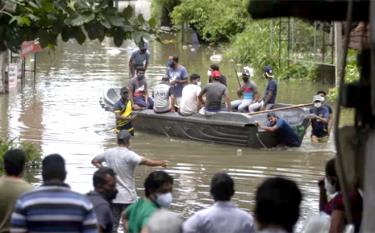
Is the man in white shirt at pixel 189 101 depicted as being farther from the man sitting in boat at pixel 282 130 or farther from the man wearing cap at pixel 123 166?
the man wearing cap at pixel 123 166

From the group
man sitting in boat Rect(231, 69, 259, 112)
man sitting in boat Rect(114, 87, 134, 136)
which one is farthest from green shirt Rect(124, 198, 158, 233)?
man sitting in boat Rect(231, 69, 259, 112)

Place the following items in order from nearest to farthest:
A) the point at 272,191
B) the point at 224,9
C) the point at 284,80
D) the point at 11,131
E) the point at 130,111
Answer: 1. the point at 272,191
2. the point at 130,111
3. the point at 11,131
4. the point at 284,80
5. the point at 224,9

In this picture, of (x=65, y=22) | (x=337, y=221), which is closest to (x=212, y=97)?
(x=65, y=22)

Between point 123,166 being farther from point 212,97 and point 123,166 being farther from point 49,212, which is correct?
point 212,97

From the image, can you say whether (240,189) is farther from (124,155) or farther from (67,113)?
(67,113)

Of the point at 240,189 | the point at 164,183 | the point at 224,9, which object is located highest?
the point at 224,9

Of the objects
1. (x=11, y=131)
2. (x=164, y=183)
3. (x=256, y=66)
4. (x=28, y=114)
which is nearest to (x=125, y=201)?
(x=164, y=183)

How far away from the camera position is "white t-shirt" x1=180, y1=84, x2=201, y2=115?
18641mm

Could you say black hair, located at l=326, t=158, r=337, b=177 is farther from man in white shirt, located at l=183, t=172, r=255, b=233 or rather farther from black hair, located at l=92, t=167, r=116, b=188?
black hair, located at l=92, t=167, r=116, b=188

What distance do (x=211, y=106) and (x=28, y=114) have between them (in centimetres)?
562

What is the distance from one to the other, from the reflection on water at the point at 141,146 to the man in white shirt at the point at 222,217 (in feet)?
18.8

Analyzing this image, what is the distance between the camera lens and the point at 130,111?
1756cm

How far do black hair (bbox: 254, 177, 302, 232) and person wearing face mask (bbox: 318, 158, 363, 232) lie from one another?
684 millimetres

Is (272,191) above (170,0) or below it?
below
